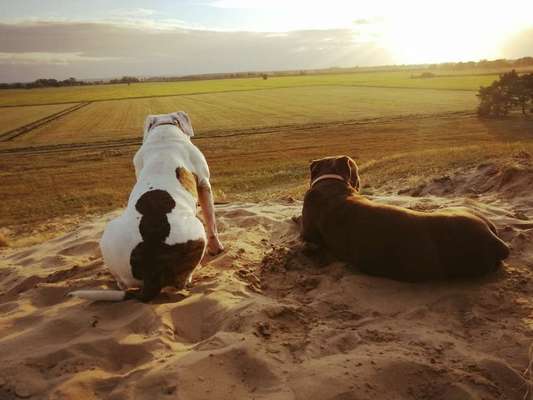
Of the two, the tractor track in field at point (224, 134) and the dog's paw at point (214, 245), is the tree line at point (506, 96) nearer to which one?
the tractor track in field at point (224, 134)

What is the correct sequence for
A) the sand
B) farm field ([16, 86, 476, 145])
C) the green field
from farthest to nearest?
farm field ([16, 86, 476, 145]), the green field, the sand

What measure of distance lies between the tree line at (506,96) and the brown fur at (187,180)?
4561 centimetres

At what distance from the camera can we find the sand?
2822mm

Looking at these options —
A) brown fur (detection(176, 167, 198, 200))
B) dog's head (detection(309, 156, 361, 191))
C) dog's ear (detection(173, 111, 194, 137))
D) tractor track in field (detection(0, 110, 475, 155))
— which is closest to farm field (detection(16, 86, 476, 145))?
tractor track in field (detection(0, 110, 475, 155))

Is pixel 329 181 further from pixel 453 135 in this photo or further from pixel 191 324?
pixel 453 135

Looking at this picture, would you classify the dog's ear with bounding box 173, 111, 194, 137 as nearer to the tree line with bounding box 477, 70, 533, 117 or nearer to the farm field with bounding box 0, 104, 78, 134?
the farm field with bounding box 0, 104, 78, 134

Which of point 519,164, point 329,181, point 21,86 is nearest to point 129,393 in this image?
point 329,181

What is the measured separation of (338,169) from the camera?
5.62 metres

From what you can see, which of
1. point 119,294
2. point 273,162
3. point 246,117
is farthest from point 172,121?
point 246,117

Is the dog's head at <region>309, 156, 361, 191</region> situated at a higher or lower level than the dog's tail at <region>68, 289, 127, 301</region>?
higher

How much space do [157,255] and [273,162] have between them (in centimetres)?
2097

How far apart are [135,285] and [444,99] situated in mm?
62784

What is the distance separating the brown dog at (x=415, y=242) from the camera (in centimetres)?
427

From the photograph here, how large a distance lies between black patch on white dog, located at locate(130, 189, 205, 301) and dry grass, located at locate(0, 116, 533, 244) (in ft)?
20.8
